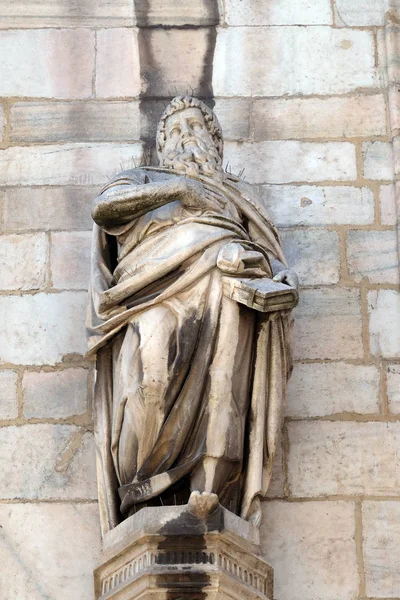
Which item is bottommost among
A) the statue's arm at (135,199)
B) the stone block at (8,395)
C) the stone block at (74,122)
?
the stone block at (8,395)

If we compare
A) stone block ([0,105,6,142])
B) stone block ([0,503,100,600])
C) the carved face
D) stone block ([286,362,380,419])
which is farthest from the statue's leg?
stone block ([0,105,6,142])

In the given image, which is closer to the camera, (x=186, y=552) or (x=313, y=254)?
(x=186, y=552)

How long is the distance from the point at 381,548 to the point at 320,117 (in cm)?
195

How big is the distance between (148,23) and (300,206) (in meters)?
1.11

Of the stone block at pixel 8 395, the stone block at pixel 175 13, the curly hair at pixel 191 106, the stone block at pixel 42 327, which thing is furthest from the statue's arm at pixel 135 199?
the stone block at pixel 175 13

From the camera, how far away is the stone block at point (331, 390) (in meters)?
7.04

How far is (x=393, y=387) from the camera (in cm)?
711

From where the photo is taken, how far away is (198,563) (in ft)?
20.1

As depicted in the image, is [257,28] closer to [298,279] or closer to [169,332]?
[298,279]

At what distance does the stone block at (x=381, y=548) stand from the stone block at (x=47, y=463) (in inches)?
Answer: 39.4

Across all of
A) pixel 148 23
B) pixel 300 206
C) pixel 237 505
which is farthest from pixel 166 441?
pixel 148 23

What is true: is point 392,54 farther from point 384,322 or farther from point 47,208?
point 47,208

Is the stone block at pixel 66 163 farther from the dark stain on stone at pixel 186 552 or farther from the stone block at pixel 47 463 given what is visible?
the dark stain on stone at pixel 186 552

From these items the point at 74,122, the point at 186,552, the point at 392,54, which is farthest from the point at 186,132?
the point at 186,552
